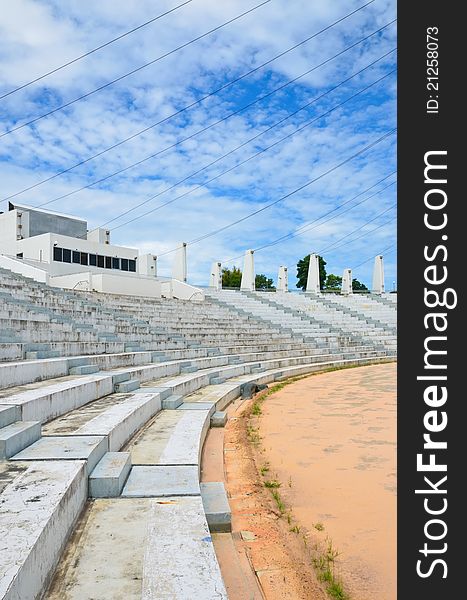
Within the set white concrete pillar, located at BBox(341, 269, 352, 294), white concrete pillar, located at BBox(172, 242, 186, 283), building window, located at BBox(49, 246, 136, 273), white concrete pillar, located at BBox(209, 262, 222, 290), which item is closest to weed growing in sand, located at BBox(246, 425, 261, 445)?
white concrete pillar, located at BBox(172, 242, 186, 283)

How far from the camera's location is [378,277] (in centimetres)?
4166

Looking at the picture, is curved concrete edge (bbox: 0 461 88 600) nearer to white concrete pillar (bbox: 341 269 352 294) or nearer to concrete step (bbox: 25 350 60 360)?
concrete step (bbox: 25 350 60 360)

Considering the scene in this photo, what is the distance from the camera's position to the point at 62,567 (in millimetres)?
2475

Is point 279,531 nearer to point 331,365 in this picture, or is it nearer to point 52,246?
point 331,365

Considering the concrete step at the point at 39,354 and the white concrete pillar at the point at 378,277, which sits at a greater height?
the white concrete pillar at the point at 378,277

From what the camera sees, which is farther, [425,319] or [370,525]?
[370,525]

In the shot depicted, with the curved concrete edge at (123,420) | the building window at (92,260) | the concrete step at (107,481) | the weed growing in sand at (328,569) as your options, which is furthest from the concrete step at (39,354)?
the building window at (92,260)

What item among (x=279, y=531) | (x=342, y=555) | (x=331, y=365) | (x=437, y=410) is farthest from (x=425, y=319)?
(x=331, y=365)

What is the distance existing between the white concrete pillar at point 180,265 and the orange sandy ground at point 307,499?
2368 centimetres

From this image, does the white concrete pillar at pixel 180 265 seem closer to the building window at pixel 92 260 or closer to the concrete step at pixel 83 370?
the building window at pixel 92 260

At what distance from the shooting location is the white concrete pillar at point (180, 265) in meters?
31.9

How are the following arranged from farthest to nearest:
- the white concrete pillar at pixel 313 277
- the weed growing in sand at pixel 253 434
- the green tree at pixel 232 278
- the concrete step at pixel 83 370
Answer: the green tree at pixel 232 278 < the white concrete pillar at pixel 313 277 < the concrete step at pixel 83 370 < the weed growing in sand at pixel 253 434

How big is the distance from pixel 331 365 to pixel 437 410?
1622 cm

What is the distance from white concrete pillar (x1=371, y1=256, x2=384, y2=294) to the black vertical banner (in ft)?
132
